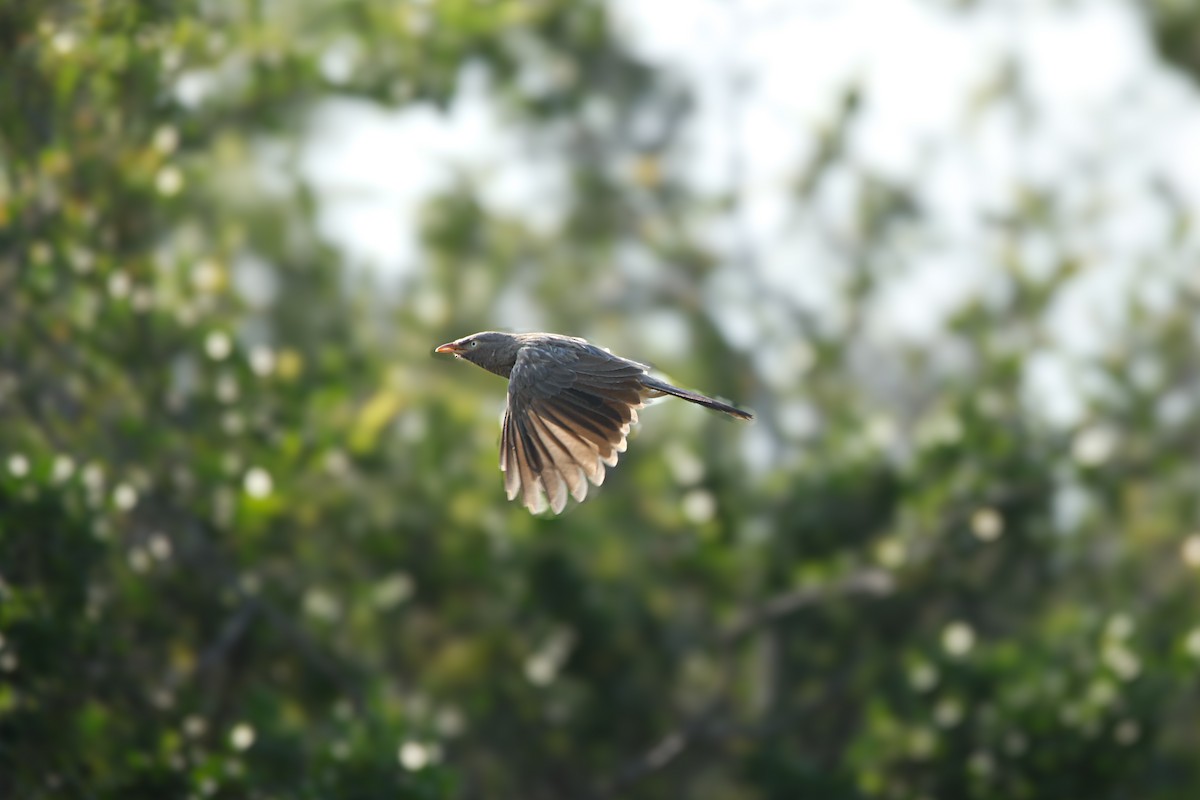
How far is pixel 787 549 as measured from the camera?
38.4 ft

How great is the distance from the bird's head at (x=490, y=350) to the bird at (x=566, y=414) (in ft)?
0.45

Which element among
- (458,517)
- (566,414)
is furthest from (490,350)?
(458,517)

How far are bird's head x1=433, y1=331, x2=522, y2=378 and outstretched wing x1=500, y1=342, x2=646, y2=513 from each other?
0.25 m

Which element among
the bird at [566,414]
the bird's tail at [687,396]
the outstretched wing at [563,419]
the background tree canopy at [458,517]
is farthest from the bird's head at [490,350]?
the background tree canopy at [458,517]

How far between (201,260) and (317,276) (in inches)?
139

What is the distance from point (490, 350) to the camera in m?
6.90

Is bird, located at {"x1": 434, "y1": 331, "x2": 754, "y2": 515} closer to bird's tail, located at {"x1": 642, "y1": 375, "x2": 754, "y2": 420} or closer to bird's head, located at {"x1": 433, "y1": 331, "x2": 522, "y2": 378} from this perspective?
bird's tail, located at {"x1": 642, "y1": 375, "x2": 754, "y2": 420}

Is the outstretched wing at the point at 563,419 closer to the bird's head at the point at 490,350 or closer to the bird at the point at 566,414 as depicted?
the bird at the point at 566,414

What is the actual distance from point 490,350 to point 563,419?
2.68 ft

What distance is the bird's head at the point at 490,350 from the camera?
682 centimetres

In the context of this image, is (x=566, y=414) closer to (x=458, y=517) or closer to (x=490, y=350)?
(x=490, y=350)

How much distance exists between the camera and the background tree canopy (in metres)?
8.78

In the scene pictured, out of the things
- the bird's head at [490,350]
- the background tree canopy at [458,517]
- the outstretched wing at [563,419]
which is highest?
the background tree canopy at [458,517]

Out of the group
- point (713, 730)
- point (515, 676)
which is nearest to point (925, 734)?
point (713, 730)
